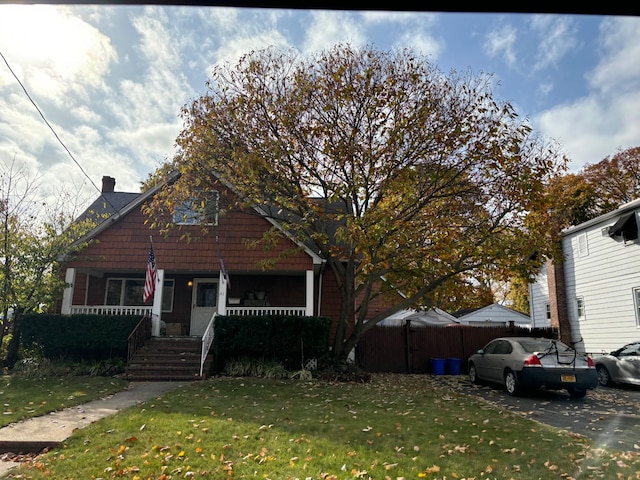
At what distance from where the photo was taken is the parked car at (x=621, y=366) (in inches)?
535

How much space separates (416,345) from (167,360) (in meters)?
9.82

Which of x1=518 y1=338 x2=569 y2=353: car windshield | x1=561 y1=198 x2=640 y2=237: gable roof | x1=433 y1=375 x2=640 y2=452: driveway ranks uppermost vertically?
x1=561 y1=198 x2=640 y2=237: gable roof

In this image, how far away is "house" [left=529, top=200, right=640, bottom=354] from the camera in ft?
55.6

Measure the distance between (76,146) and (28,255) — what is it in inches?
151

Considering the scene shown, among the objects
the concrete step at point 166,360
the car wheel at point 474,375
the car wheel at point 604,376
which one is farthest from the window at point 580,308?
the concrete step at point 166,360

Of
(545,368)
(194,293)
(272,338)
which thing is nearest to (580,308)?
(545,368)

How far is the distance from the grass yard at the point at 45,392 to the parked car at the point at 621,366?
1406 centimetres

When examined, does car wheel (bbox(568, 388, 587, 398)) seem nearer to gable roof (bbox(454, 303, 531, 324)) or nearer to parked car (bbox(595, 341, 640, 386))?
parked car (bbox(595, 341, 640, 386))

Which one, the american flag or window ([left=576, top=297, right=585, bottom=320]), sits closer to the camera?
the american flag

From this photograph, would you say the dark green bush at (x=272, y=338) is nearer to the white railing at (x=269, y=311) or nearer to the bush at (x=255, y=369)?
the bush at (x=255, y=369)

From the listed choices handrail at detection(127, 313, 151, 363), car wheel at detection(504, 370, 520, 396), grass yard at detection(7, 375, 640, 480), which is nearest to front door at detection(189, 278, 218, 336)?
→ handrail at detection(127, 313, 151, 363)

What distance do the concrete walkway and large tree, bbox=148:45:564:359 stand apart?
6.15m

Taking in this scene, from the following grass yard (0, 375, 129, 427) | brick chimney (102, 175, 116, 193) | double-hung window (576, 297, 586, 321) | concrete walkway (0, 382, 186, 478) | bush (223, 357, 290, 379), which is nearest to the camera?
concrete walkway (0, 382, 186, 478)

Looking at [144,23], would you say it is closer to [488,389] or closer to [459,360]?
[488,389]
